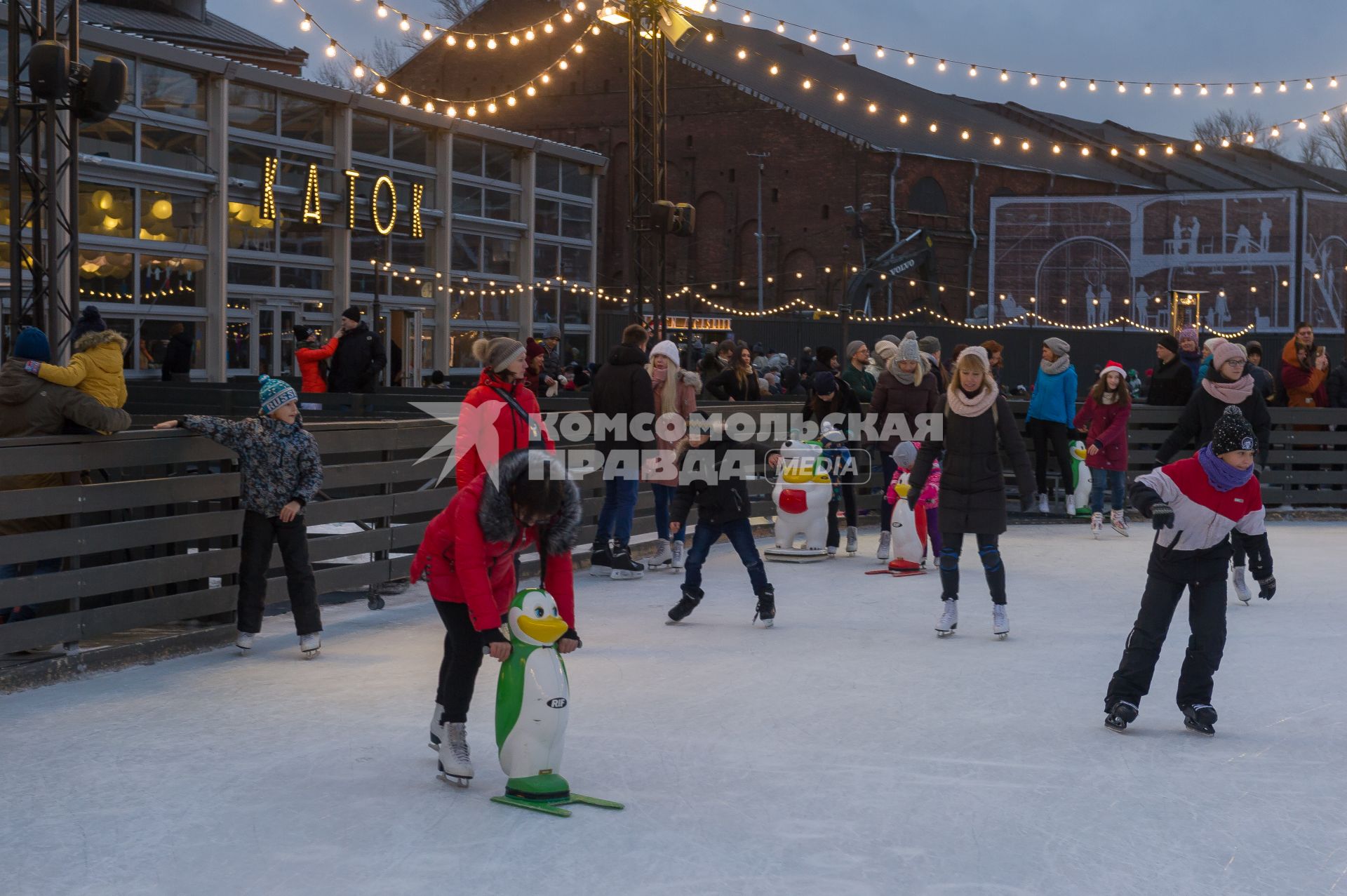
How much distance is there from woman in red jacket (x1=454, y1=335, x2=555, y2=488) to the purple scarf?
2.81 m

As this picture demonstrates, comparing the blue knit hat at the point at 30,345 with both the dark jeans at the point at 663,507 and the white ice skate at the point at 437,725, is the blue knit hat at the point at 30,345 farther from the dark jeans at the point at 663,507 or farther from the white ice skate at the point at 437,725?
the dark jeans at the point at 663,507

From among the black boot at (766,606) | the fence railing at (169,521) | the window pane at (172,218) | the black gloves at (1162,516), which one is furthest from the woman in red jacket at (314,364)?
the black gloves at (1162,516)

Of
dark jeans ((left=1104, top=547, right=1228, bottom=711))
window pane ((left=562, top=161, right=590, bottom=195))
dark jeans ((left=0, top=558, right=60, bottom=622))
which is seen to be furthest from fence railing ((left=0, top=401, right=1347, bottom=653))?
window pane ((left=562, top=161, right=590, bottom=195))

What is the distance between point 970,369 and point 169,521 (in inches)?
182

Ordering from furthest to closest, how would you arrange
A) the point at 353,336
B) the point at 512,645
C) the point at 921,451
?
the point at 353,336
the point at 921,451
the point at 512,645

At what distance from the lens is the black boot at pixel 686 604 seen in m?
9.27

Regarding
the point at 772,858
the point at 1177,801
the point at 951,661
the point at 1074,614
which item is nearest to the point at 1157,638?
the point at 1177,801

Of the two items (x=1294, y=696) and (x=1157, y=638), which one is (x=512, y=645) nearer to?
(x=1157, y=638)

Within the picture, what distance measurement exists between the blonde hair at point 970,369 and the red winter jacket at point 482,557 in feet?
13.4

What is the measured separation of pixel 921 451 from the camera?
9180mm

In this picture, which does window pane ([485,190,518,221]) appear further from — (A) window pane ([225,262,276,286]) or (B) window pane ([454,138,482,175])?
(A) window pane ([225,262,276,286])

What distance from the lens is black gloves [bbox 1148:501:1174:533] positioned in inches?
248

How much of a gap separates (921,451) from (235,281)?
18938mm

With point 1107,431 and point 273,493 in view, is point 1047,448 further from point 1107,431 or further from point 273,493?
point 273,493
